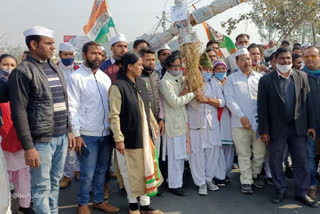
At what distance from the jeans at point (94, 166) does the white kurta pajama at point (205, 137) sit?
4.28ft

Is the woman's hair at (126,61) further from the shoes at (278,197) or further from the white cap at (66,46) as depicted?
the shoes at (278,197)

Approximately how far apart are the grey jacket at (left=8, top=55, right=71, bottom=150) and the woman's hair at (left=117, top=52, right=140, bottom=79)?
97cm

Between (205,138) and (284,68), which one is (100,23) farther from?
(284,68)

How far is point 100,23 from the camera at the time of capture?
659 cm

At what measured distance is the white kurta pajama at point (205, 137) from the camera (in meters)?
4.21

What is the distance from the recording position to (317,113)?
3.95 metres

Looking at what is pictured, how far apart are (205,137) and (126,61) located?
5.60ft

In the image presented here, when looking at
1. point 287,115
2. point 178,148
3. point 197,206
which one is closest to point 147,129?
point 178,148

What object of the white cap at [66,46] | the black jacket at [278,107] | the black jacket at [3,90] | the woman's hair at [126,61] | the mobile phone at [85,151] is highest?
the white cap at [66,46]

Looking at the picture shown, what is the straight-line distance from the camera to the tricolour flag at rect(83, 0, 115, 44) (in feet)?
21.3

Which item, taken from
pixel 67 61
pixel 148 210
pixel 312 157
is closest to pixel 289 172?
pixel 312 157

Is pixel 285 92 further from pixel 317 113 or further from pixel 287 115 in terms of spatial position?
pixel 317 113

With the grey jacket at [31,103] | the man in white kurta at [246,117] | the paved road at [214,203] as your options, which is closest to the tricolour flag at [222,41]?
the man in white kurta at [246,117]

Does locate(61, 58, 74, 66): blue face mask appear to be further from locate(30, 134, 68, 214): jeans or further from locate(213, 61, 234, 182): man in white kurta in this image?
locate(213, 61, 234, 182): man in white kurta
